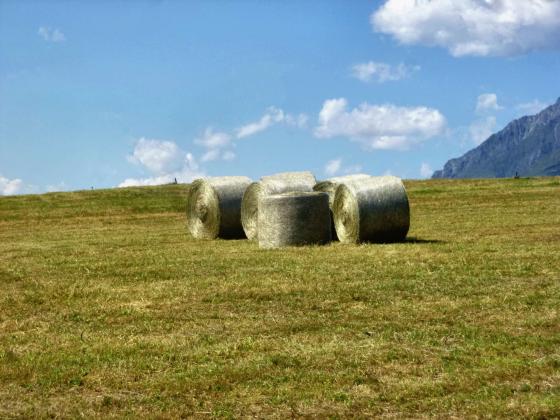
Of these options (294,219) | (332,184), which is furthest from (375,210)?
(332,184)

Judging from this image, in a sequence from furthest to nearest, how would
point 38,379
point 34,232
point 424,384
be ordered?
point 34,232
point 38,379
point 424,384

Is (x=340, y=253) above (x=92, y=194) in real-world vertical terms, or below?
below

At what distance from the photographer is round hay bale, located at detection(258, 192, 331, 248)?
65.4 feet

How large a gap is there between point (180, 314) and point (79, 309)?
1799mm

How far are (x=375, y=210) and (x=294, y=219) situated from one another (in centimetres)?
210

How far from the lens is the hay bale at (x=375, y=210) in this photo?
2011cm

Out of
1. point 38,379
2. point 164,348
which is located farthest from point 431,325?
point 38,379

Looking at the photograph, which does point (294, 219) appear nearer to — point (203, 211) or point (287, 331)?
point (203, 211)

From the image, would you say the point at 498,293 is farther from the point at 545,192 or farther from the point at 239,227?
the point at 545,192

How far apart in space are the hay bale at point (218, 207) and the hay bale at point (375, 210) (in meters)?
4.93

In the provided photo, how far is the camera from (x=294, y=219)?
65.4ft

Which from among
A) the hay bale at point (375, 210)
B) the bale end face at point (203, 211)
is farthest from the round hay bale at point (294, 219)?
the bale end face at point (203, 211)

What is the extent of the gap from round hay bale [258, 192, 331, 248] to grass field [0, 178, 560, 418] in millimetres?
749

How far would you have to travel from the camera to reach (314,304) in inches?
458
